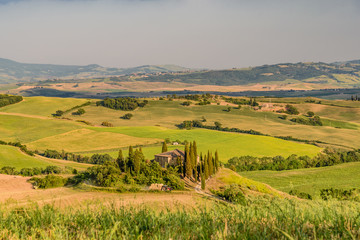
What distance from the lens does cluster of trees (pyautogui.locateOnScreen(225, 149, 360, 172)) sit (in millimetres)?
101250

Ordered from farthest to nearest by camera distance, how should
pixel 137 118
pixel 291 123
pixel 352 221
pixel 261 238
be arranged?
1. pixel 137 118
2. pixel 291 123
3. pixel 352 221
4. pixel 261 238

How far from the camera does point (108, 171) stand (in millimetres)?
66000

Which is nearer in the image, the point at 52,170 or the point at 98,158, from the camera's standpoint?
the point at 52,170

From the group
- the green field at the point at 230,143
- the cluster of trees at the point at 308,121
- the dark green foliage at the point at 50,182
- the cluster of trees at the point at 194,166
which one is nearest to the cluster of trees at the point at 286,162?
the green field at the point at 230,143

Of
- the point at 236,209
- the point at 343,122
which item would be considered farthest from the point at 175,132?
the point at 236,209

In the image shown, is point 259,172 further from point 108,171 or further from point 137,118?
point 137,118

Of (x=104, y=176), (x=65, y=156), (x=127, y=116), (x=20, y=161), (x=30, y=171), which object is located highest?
(x=104, y=176)

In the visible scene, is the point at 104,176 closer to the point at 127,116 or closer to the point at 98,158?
the point at 98,158

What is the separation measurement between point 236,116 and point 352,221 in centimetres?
19079

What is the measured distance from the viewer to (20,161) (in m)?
93.6

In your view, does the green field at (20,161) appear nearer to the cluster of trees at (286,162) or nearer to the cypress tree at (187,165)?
the cypress tree at (187,165)

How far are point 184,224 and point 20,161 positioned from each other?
98.0 metres

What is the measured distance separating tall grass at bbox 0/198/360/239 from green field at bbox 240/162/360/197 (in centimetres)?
6996

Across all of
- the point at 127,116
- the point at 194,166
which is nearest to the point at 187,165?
the point at 194,166
